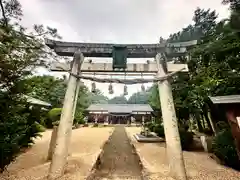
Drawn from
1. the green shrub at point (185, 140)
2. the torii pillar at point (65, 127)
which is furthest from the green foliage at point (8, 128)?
the green shrub at point (185, 140)

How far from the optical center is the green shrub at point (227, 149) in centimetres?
653

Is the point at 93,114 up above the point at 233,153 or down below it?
above

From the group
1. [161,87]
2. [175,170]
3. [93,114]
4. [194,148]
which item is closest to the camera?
[175,170]

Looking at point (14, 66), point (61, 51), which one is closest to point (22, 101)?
point (14, 66)

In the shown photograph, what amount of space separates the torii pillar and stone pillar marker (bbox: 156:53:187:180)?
2.63 metres

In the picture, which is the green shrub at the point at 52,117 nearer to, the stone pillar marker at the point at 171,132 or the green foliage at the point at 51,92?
the green foliage at the point at 51,92

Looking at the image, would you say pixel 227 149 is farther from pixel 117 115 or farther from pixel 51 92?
pixel 117 115

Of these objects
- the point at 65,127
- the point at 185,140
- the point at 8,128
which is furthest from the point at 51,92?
the point at 65,127

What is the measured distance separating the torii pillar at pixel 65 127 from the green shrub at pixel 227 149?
5880 millimetres

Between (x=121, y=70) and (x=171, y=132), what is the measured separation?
7.98 feet

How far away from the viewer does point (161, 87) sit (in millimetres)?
5328

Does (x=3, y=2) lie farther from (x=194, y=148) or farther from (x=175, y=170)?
(x=194, y=148)

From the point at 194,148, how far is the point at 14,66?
1040 cm

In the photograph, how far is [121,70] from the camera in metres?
5.75
